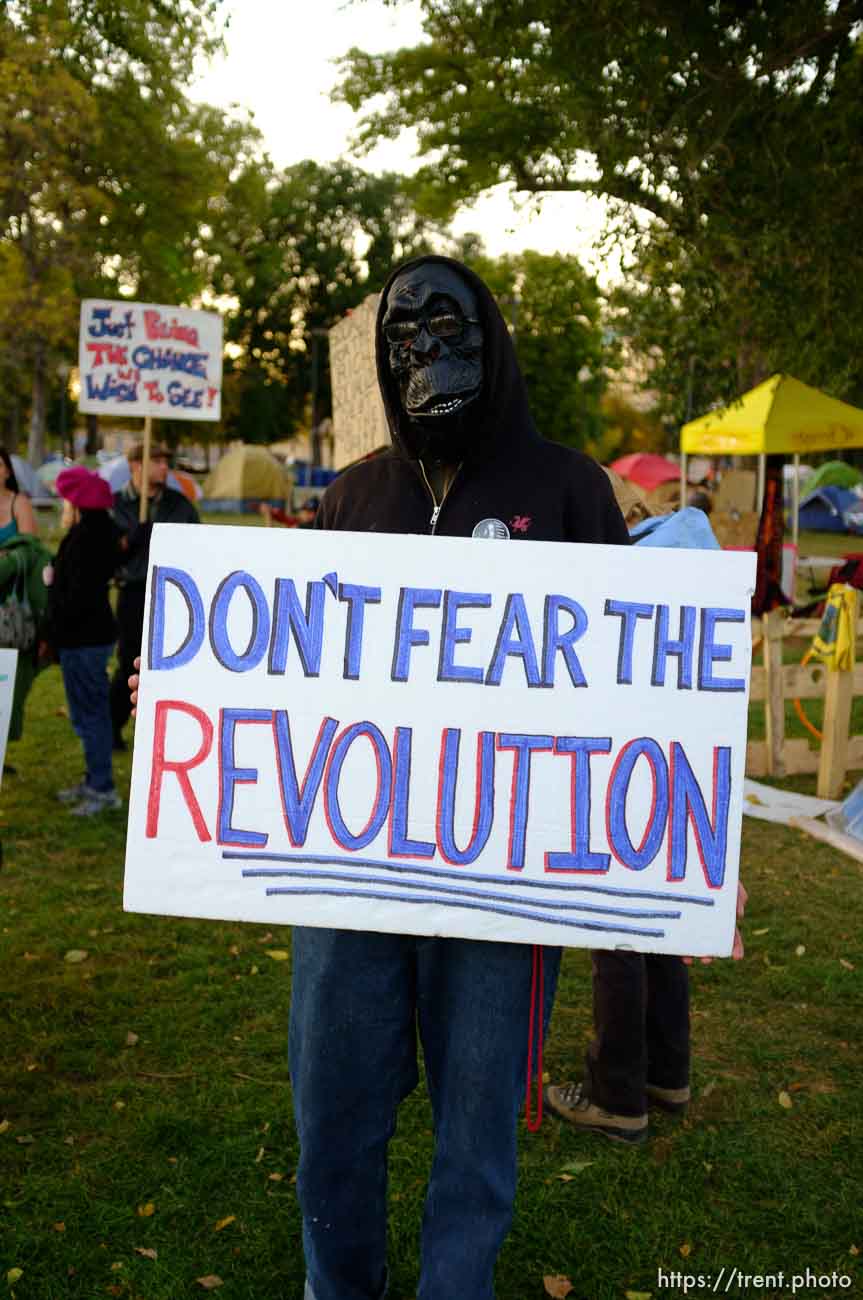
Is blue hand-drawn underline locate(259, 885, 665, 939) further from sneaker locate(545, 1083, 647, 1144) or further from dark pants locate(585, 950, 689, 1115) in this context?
sneaker locate(545, 1083, 647, 1144)

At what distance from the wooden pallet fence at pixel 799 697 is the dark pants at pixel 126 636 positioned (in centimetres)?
408

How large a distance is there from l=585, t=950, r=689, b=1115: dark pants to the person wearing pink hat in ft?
13.5

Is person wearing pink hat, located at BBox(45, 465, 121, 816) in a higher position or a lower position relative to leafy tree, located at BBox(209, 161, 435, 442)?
lower

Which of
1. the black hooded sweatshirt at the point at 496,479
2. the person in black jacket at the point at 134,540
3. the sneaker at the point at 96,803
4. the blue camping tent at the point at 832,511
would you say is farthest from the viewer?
the blue camping tent at the point at 832,511

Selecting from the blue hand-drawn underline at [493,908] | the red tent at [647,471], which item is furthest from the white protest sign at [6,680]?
the red tent at [647,471]

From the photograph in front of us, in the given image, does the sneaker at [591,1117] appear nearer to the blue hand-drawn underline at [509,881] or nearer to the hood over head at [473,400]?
the blue hand-drawn underline at [509,881]

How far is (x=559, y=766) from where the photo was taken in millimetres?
2238

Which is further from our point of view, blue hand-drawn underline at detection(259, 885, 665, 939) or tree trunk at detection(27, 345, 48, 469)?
tree trunk at detection(27, 345, 48, 469)

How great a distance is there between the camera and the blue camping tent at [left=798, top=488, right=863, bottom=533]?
4006 cm

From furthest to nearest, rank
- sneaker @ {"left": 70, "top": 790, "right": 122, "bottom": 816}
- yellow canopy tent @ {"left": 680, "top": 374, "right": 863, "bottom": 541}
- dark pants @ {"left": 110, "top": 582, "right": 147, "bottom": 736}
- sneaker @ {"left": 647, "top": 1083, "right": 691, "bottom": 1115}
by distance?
yellow canopy tent @ {"left": 680, "top": 374, "right": 863, "bottom": 541}, dark pants @ {"left": 110, "top": 582, "right": 147, "bottom": 736}, sneaker @ {"left": 70, "top": 790, "right": 122, "bottom": 816}, sneaker @ {"left": 647, "top": 1083, "right": 691, "bottom": 1115}

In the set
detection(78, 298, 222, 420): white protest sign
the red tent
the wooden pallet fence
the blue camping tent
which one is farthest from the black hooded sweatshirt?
the blue camping tent

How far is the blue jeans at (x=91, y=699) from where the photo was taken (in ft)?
22.5

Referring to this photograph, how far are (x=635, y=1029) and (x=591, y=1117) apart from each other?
0.35 m

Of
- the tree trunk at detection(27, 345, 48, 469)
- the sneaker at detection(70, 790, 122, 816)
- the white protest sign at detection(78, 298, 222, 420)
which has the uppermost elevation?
the tree trunk at detection(27, 345, 48, 469)
